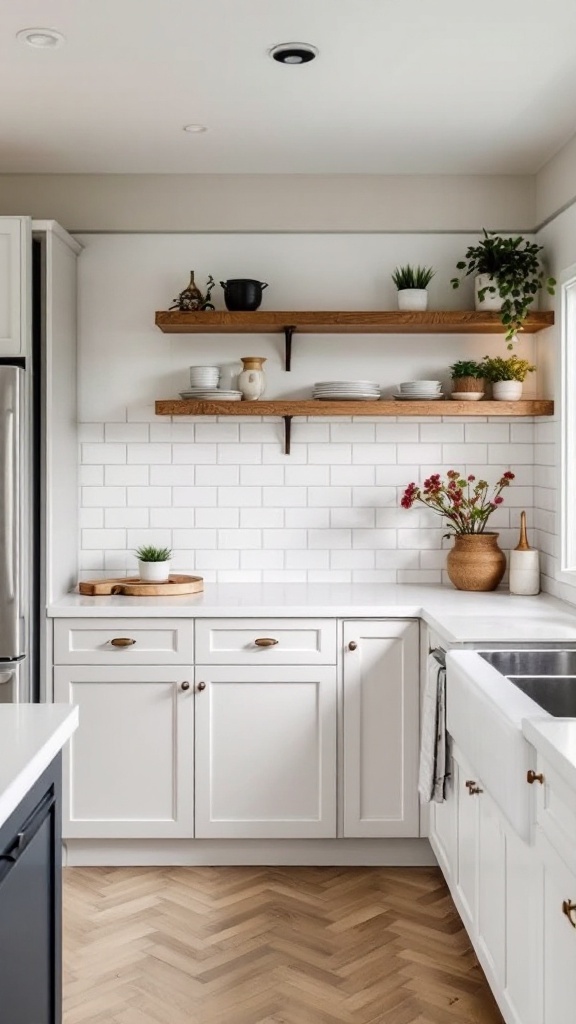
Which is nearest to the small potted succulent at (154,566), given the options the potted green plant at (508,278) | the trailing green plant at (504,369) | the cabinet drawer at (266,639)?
the cabinet drawer at (266,639)

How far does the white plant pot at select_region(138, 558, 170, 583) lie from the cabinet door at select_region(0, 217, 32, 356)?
93 cm

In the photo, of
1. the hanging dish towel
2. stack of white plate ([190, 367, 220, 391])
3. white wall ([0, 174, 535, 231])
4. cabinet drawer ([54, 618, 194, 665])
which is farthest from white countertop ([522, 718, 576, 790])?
white wall ([0, 174, 535, 231])

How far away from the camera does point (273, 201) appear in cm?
426

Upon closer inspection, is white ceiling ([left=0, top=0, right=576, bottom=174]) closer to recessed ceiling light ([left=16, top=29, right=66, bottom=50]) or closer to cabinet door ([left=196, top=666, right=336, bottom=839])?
recessed ceiling light ([left=16, top=29, right=66, bottom=50])

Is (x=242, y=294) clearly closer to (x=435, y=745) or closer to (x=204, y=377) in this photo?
(x=204, y=377)

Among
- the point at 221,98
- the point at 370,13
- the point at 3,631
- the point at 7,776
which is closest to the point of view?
the point at 7,776

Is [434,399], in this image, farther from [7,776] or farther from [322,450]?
[7,776]

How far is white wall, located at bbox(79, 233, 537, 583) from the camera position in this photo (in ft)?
14.1

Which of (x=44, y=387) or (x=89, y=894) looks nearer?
(x=89, y=894)

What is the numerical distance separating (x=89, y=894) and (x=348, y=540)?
5.60ft

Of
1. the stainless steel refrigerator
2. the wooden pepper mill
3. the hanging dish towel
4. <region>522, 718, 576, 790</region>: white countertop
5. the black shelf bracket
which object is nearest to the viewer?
<region>522, 718, 576, 790</region>: white countertop

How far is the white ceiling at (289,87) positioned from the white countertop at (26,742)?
1832 mm

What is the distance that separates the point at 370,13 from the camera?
2.77m

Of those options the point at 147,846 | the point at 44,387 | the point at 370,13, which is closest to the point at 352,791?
the point at 147,846
